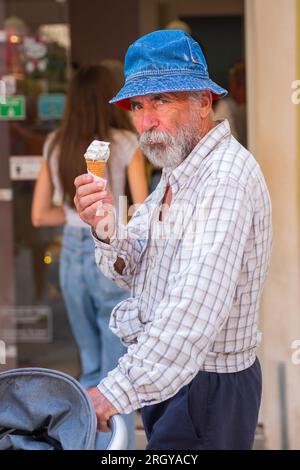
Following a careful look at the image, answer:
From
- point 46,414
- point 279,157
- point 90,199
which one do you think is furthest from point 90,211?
point 279,157

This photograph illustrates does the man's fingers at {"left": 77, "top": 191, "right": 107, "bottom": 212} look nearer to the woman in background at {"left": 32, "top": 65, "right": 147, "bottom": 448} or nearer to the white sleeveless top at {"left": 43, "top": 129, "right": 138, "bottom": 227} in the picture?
the woman in background at {"left": 32, "top": 65, "right": 147, "bottom": 448}

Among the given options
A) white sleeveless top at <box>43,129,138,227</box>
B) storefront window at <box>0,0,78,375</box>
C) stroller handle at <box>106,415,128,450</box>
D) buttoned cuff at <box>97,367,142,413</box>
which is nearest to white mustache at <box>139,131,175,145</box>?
buttoned cuff at <box>97,367,142,413</box>

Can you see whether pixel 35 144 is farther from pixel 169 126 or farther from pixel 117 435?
pixel 117 435

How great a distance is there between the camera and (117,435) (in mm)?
2209

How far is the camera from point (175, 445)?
2535mm

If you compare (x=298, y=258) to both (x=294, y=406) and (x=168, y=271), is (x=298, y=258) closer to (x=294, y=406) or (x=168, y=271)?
(x=294, y=406)

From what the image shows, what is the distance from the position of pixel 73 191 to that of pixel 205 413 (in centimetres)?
162

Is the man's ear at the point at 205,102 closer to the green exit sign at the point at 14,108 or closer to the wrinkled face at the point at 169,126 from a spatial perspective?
the wrinkled face at the point at 169,126

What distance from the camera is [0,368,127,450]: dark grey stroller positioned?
2.21 metres

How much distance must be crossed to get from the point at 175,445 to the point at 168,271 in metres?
0.47

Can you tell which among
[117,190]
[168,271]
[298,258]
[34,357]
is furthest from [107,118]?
[34,357]

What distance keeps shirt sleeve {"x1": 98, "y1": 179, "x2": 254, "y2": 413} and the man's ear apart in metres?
0.29

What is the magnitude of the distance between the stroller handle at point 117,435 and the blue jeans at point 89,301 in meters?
1.97

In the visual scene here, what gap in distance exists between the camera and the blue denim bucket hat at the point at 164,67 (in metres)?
2.44
